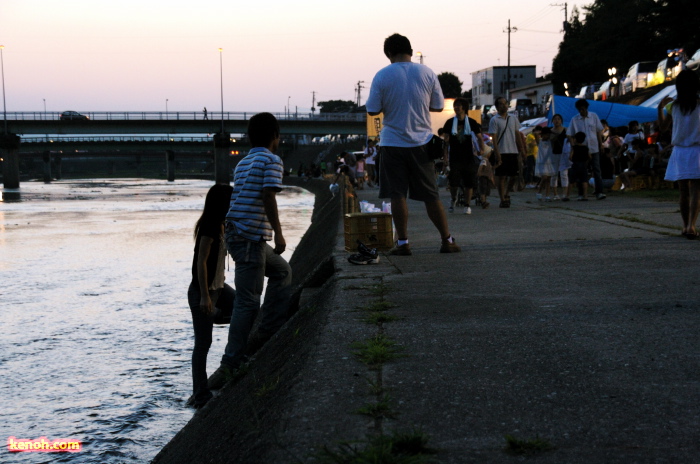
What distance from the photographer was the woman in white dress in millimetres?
8531

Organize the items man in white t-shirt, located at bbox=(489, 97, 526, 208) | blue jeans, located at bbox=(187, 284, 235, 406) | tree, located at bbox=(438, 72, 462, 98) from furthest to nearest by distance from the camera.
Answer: tree, located at bbox=(438, 72, 462, 98)
man in white t-shirt, located at bbox=(489, 97, 526, 208)
blue jeans, located at bbox=(187, 284, 235, 406)

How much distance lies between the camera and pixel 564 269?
22.2ft

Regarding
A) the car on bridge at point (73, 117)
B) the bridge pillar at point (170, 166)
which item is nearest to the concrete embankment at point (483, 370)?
the car on bridge at point (73, 117)

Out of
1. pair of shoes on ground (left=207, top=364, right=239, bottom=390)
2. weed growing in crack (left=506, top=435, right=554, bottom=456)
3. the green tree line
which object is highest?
the green tree line

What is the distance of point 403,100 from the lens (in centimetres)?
765

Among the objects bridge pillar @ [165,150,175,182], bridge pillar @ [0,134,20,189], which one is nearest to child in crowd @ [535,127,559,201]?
bridge pillar @ [0,134,20,189]

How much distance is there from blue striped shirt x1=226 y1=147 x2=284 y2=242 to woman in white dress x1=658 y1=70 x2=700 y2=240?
482 cm

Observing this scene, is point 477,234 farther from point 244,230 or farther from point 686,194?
point 244,230

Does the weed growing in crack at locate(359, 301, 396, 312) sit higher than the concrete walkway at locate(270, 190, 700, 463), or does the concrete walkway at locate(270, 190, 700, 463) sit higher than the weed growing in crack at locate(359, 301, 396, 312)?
the concrete walkway at locate(270, 190, 700, 463)

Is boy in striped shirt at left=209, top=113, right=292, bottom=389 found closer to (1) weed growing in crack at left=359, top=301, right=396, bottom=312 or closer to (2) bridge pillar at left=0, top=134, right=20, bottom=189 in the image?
(1) weed growing in crack at left=359, top=301, right=396, bottom=312

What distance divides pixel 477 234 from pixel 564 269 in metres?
3.42

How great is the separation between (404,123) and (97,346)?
14.2 ft

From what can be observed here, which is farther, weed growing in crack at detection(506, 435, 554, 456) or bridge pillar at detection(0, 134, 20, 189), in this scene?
bridge pillar at detection(0, 134, 20, 189)

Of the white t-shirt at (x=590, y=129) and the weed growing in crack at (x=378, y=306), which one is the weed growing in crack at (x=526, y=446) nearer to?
the weed growing in crack at (x=378, y=306)
